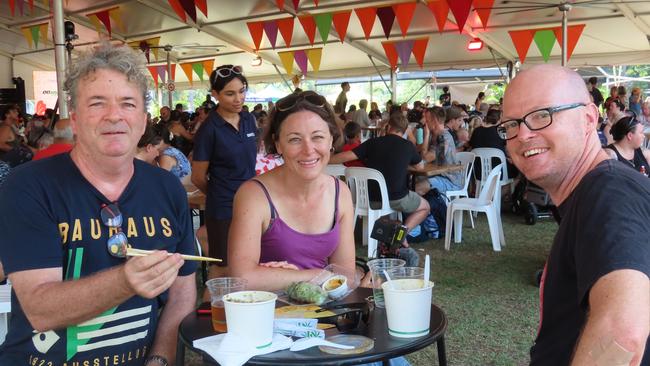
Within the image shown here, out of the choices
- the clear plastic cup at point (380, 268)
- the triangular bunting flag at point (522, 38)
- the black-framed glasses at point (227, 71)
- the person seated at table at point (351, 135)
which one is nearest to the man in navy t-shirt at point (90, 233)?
the clear plastic cup at point (380, 268)

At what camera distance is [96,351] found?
5.06ft

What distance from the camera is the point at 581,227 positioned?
1.03 meters

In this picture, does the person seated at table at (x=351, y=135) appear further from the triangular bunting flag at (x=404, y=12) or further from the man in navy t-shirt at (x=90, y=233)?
the triangular bunting flag at (x=404, y=12)

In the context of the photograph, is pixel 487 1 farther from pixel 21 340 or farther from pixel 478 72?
pixel 21 340

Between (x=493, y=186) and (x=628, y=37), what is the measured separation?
33.3 feet

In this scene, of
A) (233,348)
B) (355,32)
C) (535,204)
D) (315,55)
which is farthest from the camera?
(315,55)

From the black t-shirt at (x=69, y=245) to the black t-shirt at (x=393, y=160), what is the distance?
14.0ft

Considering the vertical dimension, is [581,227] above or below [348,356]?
above

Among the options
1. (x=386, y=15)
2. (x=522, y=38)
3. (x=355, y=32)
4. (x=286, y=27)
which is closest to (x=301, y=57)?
(x=355, y=32)

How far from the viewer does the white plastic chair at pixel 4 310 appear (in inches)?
87.5

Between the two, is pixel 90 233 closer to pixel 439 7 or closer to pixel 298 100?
pixel 298 100

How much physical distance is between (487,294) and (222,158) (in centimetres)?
223

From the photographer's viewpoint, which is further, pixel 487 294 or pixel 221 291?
pixel 487 294

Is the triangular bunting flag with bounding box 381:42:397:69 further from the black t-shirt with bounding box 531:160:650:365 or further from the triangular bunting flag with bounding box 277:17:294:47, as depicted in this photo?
the black t-shirt with bounding box 531:160:650:365
